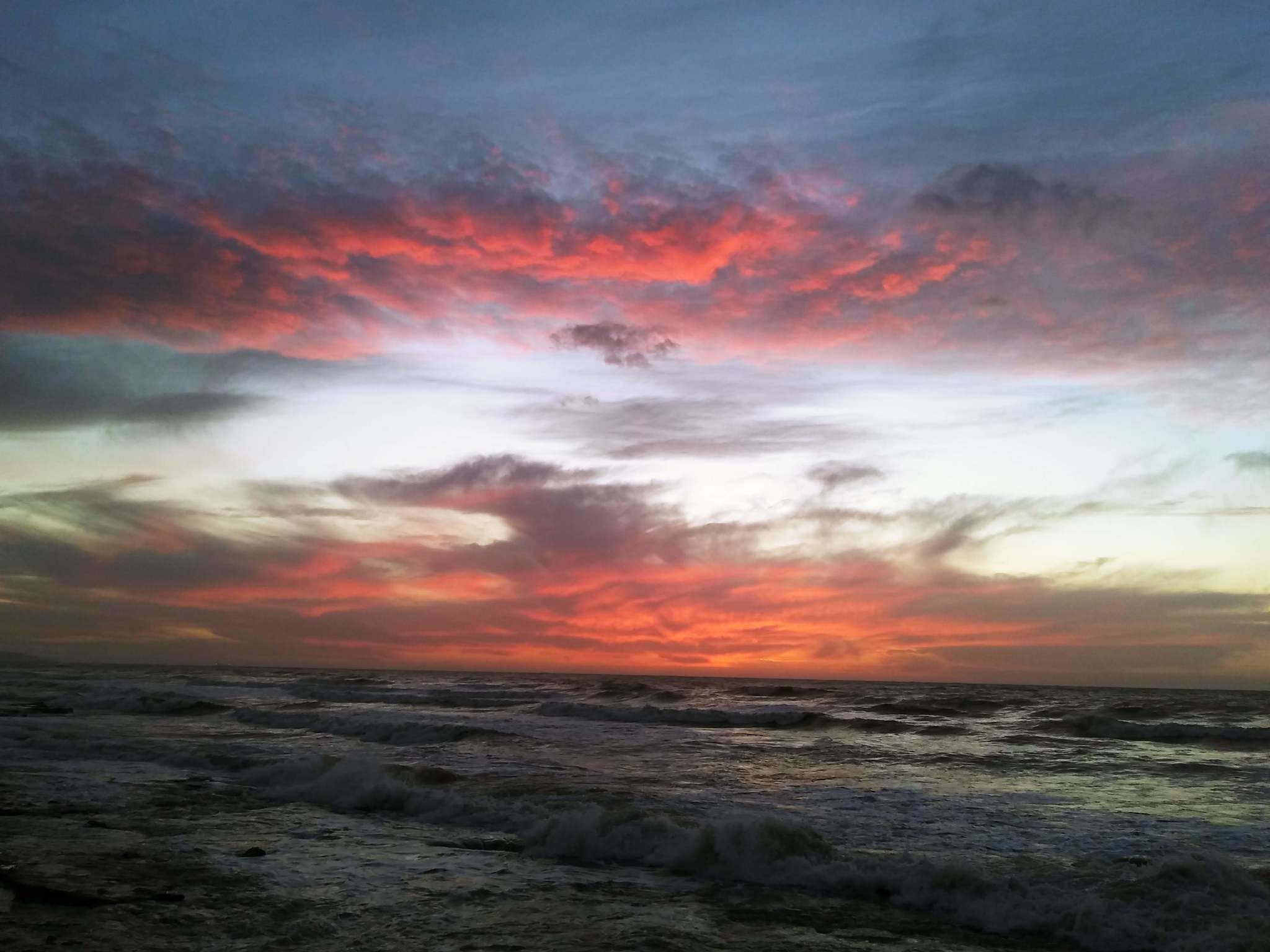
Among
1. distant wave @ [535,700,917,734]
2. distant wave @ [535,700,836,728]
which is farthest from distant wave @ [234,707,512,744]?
distant wave @ [535,700,917,734]

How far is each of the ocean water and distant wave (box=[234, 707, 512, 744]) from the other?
173 mm

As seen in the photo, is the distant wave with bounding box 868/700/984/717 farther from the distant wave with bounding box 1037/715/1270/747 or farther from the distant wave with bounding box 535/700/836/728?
the distant wave with bounding box 1037/715/1270/747

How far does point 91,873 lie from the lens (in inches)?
368

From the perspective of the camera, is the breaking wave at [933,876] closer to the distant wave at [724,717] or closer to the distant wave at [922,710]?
the distant wave at [724,717]

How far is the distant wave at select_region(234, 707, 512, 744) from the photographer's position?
26688 mm

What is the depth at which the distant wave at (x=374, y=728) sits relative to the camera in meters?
26.7

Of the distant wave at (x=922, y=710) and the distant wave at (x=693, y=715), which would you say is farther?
the distant wave at (x=922, y=710)

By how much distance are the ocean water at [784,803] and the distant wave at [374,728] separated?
173 millimetres

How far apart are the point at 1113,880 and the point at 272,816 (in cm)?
1236

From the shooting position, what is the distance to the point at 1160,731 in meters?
32.7

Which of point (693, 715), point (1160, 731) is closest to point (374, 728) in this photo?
point (693, 715)

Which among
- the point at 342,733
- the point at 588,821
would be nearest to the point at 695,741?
the point at 342,733

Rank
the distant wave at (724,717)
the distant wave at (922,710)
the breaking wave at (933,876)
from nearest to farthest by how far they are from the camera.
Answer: the breaking wave at (933,876) → the distant wave at (724,717) → the distant wave at (922,710)

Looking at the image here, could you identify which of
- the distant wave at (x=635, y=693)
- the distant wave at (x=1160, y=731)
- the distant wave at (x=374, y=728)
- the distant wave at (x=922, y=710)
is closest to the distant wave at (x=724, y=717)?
the distant wave at (x=922, y=710)
